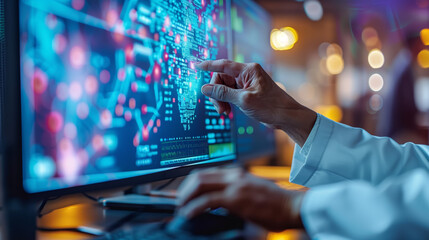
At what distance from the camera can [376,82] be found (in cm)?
606

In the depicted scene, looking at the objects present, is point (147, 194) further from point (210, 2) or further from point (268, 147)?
point (268, 147)

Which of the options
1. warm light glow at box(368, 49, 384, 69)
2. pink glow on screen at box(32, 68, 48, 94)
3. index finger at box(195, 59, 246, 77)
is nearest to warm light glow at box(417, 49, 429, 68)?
warm light glow at box(368, 49, 384, 69)

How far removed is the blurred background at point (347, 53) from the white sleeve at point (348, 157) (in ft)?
11.9

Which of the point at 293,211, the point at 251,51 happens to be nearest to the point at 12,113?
the point at 293,211

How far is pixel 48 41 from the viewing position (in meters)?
0.49

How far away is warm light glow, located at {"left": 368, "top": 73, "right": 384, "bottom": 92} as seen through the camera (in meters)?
5.99

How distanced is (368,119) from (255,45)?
5.08 m

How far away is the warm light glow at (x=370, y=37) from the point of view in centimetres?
557

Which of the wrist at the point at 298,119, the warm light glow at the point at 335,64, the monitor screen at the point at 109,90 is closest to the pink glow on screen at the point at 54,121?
the monitor screen at the point at 109,90

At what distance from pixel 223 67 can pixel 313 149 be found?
0.29 m

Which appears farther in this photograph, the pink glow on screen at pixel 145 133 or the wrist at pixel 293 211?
the pink glow on screen at pixel 145 133

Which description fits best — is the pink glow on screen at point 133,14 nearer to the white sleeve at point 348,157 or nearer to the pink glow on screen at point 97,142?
the pink glow on screen at point 97,142

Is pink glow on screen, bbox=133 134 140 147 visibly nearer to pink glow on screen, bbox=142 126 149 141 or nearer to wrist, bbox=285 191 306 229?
pink glow on screen, bbox=142 126 149 141

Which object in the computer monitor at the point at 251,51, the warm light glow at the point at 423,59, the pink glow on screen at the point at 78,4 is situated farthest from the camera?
the warm light glow at the point at 423,59
